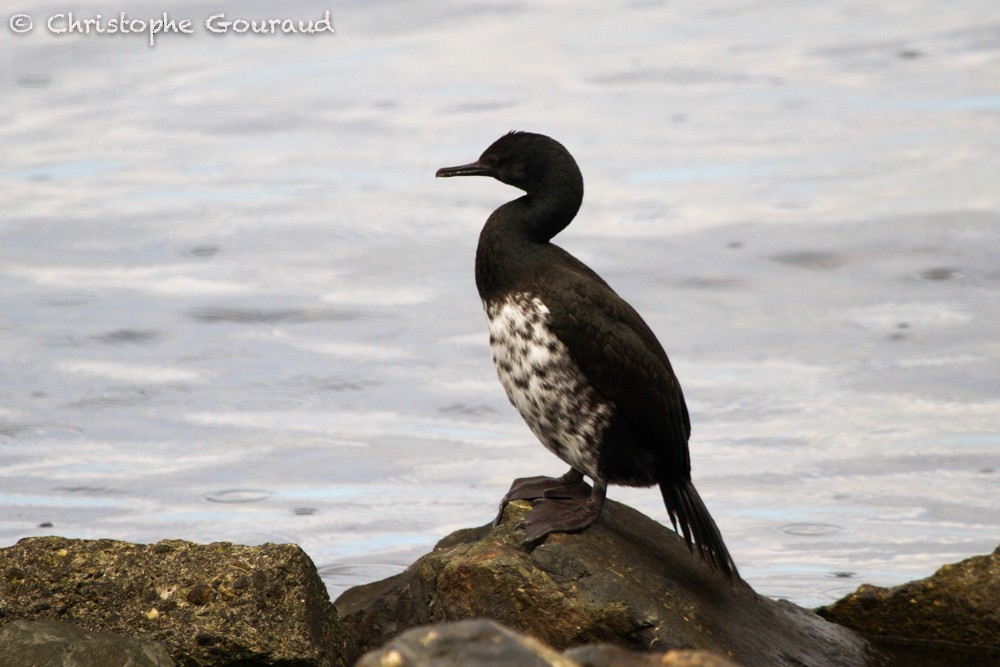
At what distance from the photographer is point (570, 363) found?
6207 mm

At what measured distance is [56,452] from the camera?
33.8ft

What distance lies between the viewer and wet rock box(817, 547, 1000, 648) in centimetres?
661

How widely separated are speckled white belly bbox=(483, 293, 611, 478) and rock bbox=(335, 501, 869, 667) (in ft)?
1.10

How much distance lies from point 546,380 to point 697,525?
809mm

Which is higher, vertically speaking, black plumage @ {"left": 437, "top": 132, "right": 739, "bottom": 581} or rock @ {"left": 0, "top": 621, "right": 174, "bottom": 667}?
black plumage @ {"left": 437, "top": 132, "right": 739, "bottom": 581}

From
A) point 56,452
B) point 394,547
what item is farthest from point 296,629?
point 56,452

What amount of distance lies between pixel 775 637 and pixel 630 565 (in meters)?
0.66

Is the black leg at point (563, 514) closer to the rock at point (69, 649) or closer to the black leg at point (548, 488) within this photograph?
the black leg at point (548, 488)

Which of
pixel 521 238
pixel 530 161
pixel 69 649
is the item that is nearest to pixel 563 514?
pixel 521 238

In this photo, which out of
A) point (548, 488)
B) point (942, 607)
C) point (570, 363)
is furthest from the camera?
point (942, 607)

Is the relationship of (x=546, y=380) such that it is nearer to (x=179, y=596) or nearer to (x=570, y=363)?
(x=570, y=363)

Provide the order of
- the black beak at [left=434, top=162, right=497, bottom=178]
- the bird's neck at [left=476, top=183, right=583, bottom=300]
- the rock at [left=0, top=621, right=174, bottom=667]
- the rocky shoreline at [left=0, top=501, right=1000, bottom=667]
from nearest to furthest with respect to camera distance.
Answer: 1. the rock at [left=0, top=621, right=174, bottom=667]
2. the rocky shoreline at [left=0, top=501, right=1000, bottom=667]
3. the bird's neck at [left=476, top=183, right=583, bottom=300]
4. the black beak at [left=434, top=162, right=497, bottom=178]

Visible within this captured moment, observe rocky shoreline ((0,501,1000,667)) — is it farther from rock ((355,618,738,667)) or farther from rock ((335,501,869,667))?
rock ((355,618,738,667))

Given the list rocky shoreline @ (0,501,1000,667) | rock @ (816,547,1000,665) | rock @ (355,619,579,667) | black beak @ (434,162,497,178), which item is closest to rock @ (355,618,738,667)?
rock @ (355,619,579,667)
